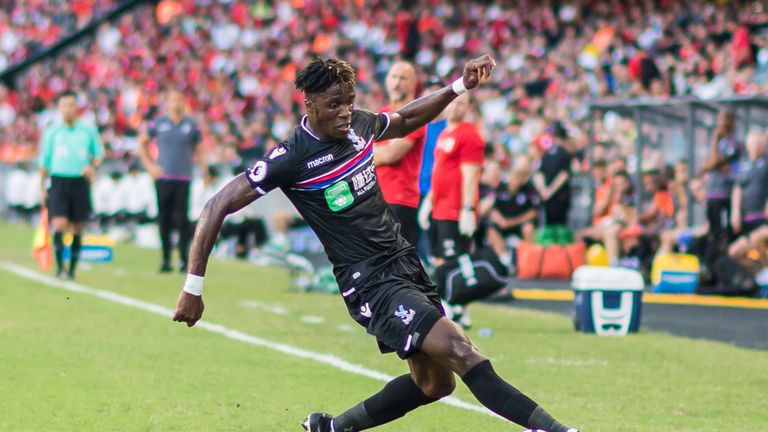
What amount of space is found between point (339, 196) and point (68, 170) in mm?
10228

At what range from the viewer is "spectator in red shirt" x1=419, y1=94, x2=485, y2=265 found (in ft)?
36.2

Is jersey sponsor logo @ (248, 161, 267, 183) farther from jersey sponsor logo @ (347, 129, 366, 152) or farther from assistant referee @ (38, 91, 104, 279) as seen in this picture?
assistant referee @ (38, 91, 104, 279)

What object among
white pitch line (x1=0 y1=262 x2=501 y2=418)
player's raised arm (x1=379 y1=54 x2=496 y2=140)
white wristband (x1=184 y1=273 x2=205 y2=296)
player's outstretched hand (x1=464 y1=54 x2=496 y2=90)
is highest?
player's outstretched hand (x1=464 y1=54 x2=496 y2=90)

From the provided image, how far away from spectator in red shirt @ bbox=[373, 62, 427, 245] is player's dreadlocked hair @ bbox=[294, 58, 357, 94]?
3.84 m

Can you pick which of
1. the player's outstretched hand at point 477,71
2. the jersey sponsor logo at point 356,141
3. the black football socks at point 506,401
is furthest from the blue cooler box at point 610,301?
the black football socks at point 506,401

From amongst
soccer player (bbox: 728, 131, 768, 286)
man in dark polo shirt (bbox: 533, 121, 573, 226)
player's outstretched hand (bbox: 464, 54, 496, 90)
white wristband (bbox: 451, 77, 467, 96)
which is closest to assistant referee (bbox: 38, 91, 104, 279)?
man in dark polo shirt (bbox: 533, 121, 573, 226)

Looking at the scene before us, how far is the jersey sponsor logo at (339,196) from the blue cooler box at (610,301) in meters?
5.64

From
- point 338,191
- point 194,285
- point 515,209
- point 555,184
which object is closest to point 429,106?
point 338,191

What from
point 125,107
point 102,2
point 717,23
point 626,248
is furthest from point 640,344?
point 102,2

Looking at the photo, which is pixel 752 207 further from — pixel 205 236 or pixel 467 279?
pixel 205 236

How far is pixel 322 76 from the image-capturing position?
586 cm

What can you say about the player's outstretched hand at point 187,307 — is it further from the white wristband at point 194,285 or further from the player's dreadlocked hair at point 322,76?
the player's dreadlocked hair at point 322,76

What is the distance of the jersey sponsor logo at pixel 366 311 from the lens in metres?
5.94

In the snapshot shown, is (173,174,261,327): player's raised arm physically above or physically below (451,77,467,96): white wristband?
below
